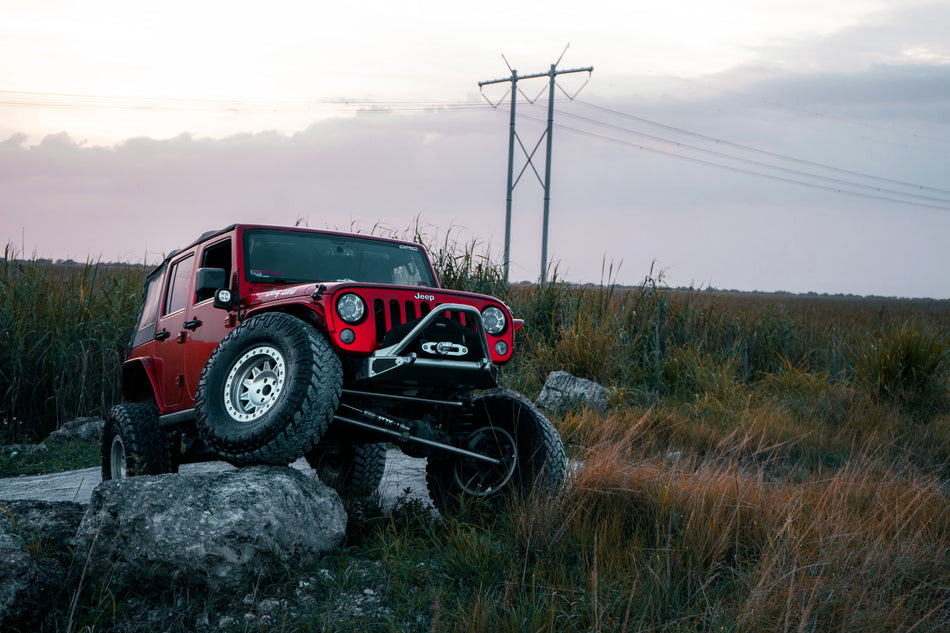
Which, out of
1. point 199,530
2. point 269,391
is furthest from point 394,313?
point 199,530

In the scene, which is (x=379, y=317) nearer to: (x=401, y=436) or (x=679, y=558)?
(x=401, y=436)

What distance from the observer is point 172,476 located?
169 inches

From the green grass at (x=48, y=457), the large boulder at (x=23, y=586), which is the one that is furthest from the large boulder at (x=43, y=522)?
the green grass at (x=48, y=457)

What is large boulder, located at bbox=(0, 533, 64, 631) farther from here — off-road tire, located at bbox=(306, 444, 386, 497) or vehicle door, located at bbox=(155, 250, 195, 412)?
off-road tire, located at bbox=(306, 444, 386, 497)

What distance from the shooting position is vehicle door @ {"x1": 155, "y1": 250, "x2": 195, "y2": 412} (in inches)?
227

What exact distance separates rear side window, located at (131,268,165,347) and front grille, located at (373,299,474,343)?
283 centimetres

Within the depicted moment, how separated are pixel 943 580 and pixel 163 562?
4.03m

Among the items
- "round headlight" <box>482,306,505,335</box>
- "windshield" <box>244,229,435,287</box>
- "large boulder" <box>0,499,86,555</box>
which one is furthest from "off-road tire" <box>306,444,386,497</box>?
"large boulder" <box>0,499,86,555</box>

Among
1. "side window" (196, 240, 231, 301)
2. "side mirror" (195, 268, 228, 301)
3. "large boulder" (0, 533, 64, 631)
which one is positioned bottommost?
"large boulder" (0, 533, 64, 631)

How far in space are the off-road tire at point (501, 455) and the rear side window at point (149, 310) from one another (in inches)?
113

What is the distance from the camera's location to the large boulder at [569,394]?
929 cm

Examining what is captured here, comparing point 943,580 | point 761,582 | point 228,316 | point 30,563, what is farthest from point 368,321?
point 943,580

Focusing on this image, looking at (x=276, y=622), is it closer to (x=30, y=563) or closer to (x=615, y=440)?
(x=30, y=563)

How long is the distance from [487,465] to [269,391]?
5.15 ft
